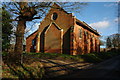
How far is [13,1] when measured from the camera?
904cm

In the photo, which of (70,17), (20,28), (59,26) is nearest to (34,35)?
(59,26)

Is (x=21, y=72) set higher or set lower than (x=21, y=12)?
lower

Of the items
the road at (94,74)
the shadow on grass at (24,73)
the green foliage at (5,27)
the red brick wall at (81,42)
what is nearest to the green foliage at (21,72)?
the shadow on grass at (24,73)

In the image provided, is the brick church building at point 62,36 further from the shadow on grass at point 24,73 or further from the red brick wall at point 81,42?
the shadow on grass at point 24,73

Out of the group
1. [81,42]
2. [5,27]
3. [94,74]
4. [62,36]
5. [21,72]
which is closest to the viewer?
[21,72]

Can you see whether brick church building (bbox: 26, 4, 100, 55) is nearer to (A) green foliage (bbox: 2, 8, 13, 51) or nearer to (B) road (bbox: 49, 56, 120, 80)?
(B) road (bbox: 49, 56, 120, 80)

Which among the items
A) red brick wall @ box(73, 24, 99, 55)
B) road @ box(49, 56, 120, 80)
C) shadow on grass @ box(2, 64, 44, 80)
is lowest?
road @ box(49, 56, 120, 80)

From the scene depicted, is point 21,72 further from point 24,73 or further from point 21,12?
point 21,12

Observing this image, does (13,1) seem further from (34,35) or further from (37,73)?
(34,35)

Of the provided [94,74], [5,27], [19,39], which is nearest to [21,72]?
[19,39]

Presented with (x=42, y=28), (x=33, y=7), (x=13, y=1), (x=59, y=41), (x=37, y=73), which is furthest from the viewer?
(x=42, y=28)

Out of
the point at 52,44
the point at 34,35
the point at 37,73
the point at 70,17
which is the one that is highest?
the point at 70,17

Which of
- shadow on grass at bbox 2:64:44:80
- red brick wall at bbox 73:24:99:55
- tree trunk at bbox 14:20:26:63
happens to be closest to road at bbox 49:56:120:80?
shadow on grass at bbox 2:64:44:80

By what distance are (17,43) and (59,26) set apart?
57.7 ft
